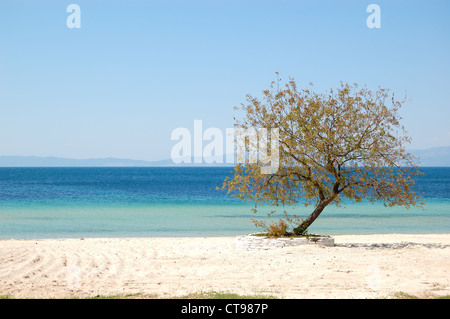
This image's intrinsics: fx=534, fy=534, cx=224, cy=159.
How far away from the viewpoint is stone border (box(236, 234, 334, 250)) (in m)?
16.6

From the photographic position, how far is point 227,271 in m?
13.0

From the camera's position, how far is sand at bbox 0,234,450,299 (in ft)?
35.2

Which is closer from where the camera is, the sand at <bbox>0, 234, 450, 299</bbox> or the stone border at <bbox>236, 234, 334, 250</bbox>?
the sand at <bbox>0, 234, 450, 299</bbox>

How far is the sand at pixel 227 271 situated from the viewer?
35.2ft

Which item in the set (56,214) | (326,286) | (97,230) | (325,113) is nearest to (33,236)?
(97,230)

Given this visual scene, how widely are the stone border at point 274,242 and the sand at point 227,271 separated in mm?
406

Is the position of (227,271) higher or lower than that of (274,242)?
lower

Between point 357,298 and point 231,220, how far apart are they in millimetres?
24191

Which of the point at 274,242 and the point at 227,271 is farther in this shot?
the point at 274,242

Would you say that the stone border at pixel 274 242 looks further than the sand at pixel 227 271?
Yes

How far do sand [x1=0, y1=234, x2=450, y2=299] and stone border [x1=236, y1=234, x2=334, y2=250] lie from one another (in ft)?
1.33

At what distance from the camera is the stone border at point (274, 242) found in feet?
54.4

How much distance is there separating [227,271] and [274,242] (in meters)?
3.87
